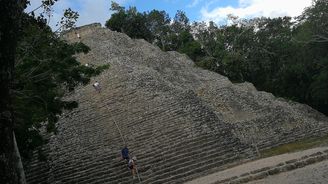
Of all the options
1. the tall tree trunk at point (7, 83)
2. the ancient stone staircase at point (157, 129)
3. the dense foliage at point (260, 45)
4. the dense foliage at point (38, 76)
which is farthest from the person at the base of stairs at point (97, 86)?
the tall tree trunk at point (7, 83)

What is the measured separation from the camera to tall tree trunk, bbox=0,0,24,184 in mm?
4867

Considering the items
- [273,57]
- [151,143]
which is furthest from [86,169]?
[273,57]

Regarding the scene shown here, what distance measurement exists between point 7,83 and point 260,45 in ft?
123

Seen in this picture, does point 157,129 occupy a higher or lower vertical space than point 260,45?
lower

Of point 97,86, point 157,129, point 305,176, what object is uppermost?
point 97,86

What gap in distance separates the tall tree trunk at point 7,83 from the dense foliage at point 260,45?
90.6ft

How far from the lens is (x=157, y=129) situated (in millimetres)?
17578

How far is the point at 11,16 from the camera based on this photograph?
4.95 metres

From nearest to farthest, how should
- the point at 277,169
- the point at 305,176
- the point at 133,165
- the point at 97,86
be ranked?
the point at 305,176 → the point at 277,169 → the point at 133,165 → the point at 97,86

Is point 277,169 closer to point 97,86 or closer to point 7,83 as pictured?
point 7,83

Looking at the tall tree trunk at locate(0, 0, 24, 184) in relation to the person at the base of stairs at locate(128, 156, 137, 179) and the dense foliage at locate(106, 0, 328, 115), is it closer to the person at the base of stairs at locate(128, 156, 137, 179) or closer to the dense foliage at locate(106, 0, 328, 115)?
the person at the base of stairs at locate(128, 156, 137, 179)

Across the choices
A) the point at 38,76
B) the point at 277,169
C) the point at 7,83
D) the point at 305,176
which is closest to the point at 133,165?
the point at 38,76

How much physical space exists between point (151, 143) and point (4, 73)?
11.9 metres

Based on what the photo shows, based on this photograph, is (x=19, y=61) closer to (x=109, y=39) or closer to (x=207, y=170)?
(x=207, y=170)
